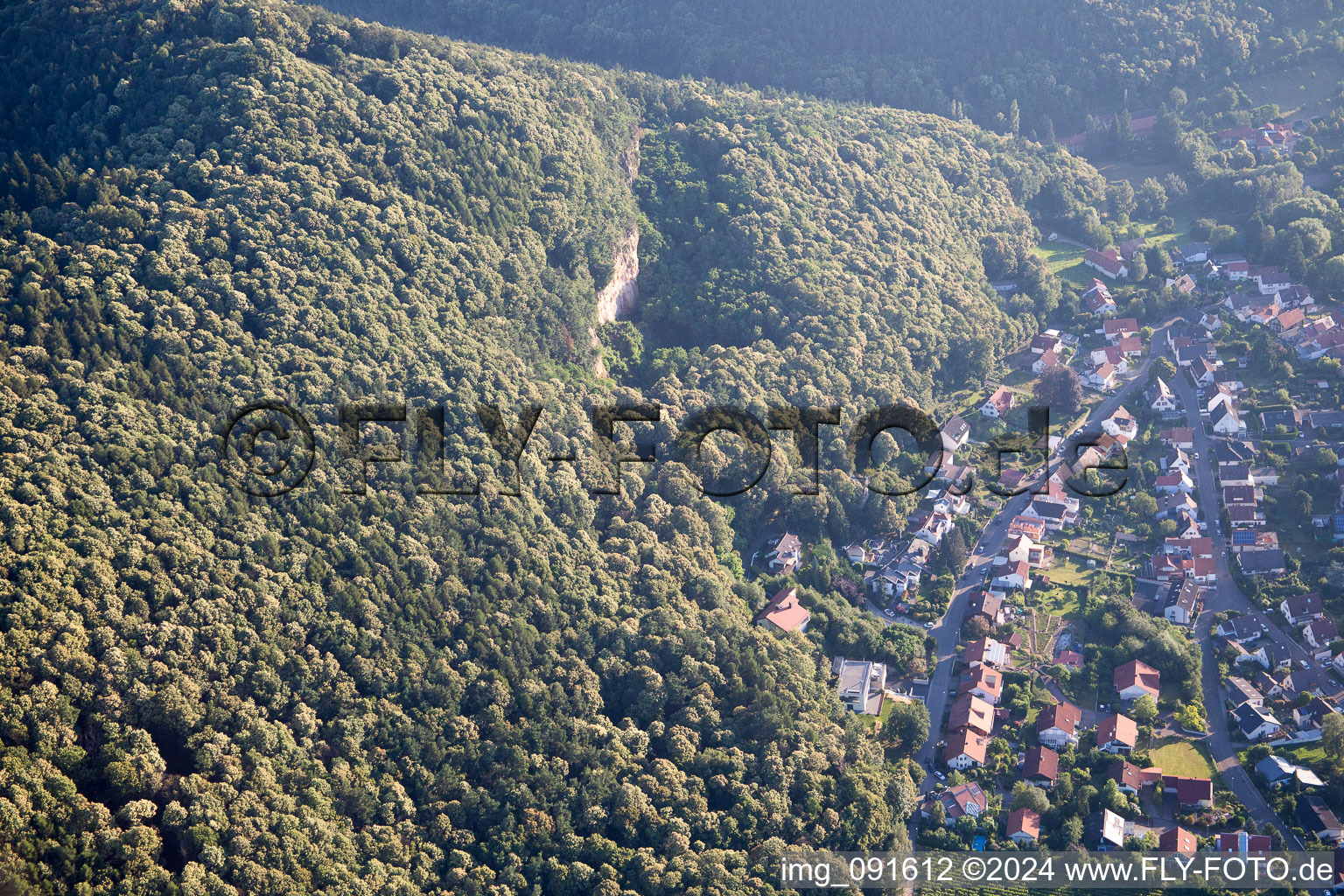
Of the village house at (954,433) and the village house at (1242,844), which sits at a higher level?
the village house at (954,433)

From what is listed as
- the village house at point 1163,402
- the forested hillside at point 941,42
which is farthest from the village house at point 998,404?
the forested hillside at point 941,42

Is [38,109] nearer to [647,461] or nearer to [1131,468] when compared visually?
[647,461]

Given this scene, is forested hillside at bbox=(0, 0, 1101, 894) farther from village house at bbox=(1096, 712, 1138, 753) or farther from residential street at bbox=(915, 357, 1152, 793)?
village house at bbox=(1096, 712, 1138, 753)

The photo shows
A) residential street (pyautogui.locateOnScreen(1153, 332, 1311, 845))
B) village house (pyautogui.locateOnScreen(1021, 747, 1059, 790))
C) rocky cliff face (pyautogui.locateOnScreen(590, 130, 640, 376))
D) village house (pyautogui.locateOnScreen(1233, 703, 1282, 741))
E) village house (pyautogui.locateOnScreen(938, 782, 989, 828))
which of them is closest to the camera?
residential street (pyautogui.locateOnScreen(1153, 332, 1311, 845))

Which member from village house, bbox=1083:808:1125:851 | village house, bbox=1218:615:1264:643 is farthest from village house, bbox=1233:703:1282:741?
village house, bbox=1083:808:1125:851

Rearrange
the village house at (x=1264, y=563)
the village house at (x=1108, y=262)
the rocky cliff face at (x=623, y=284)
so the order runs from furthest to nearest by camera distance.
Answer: the village house at (x=1108, y=262), the rocky cliff face at (x=623, y=284), the village house at (x=1264, y=563)

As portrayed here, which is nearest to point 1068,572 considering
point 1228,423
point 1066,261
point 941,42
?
point 1228,423

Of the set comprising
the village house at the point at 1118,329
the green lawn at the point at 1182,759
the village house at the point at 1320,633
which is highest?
the village house at the point at 1118,329

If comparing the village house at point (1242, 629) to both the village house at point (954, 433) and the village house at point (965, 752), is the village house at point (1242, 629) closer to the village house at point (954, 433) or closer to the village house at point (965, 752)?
the village house at point (965, 752)
